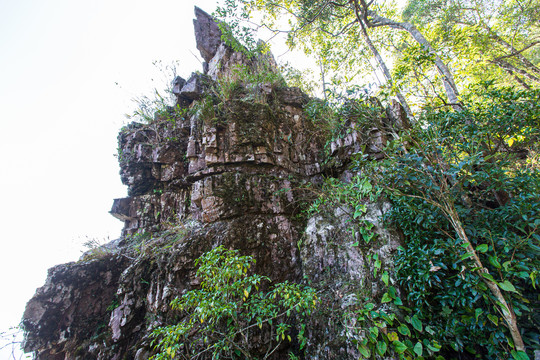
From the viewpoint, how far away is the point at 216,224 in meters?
4.23

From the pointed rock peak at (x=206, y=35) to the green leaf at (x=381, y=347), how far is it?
393 inches

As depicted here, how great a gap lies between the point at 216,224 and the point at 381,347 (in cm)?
322

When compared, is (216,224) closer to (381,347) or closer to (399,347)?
(381,347)

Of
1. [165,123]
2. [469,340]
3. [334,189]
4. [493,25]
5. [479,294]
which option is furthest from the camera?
[493,25]

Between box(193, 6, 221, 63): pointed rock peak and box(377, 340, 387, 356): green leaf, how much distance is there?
998 centimetres

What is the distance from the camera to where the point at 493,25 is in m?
6.83

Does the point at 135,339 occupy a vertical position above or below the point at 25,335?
below

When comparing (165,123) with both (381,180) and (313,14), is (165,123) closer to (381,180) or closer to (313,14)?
(313,14)

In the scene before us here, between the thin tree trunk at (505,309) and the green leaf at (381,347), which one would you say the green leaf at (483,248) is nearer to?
the thin tree trunk at (505,309)

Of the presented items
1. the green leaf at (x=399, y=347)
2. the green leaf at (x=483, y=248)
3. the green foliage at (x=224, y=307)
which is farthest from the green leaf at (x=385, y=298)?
the green leaf at (x=483, y=248)

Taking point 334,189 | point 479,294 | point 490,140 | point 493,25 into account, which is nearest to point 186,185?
point 334,189

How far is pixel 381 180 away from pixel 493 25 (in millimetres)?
8901

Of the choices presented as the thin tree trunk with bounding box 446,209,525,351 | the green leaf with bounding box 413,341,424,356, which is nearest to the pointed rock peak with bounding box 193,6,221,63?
the thin tree trunk with bounding box 446,209,525,351

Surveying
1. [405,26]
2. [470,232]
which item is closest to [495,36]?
[405,26]
